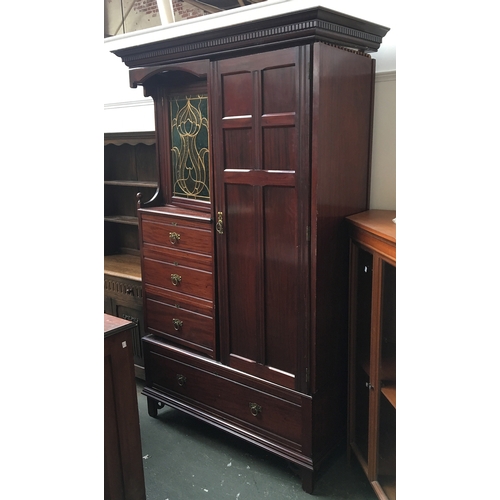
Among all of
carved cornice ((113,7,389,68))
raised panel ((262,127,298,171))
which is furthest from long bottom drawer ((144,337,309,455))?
carved cornice ((113,7,389,68))

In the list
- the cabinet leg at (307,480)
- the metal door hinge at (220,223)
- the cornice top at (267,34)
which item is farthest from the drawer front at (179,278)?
the cornice top at (267,34)

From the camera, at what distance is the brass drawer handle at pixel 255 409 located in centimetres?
211

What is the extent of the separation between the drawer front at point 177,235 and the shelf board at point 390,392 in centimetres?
94

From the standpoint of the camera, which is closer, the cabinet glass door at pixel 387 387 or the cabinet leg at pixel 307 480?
the cabinet glass door at pixel 387 387

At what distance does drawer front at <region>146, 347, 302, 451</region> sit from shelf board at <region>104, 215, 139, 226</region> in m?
0.93

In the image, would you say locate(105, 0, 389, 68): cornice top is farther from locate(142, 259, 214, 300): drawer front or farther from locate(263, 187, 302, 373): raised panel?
locate(142, 259, 214, 300): drawer front

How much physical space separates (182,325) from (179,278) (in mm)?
240

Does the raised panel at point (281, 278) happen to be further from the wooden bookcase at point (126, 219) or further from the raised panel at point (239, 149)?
the wooden bookcase at point (126, 219)

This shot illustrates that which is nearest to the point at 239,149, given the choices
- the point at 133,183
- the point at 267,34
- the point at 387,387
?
the point at 267,34

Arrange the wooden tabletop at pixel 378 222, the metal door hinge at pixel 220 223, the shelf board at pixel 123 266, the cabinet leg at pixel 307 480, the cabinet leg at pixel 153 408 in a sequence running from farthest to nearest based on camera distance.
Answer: the shelf board at pixel 123 266
the cabinet leg at pixel 153 408
the metal door hinge at pixel 220 223
the cabinet leg at pixel 307 480
the wooden tabletop at pixel 378 222

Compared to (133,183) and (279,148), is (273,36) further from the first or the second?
(133,183)
